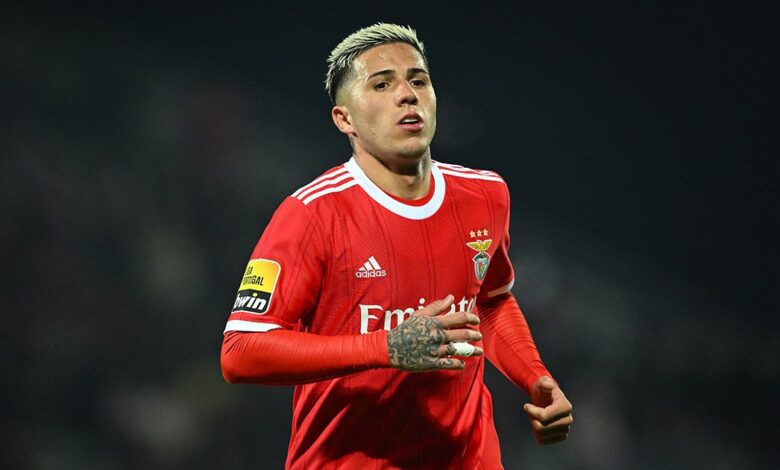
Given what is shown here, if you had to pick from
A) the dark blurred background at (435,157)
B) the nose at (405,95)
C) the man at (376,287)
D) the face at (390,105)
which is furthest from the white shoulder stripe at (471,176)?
the dark blurred background at (435,157)

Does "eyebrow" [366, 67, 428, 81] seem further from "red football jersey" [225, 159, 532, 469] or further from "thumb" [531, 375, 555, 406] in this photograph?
"thumb" [531, 375, 555, 406]

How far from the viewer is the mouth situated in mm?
1860

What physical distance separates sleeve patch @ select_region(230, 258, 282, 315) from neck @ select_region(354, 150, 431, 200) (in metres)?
0.33

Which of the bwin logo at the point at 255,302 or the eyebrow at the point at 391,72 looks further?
the eyebrow at the point at 391,72

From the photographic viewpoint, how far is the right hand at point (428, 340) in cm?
153

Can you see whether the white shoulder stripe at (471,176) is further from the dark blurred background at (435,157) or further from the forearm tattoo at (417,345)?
the dark blurred background at (435,157)

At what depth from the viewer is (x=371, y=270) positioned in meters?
1.79

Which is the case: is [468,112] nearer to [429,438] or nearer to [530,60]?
[530,60]

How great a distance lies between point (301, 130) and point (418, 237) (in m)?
1.71

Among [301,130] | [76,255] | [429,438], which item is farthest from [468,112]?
[429,438]

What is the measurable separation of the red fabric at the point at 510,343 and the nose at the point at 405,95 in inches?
23.7

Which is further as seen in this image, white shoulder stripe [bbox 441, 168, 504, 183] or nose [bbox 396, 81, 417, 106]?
white shoulder stripe [bbox 441, 168, 504, 183]

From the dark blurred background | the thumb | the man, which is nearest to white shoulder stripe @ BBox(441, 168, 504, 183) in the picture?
the man

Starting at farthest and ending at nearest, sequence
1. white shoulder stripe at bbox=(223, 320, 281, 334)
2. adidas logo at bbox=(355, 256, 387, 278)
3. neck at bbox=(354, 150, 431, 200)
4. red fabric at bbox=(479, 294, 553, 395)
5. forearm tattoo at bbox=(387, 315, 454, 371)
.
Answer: red fabric at bbox=(479, 294, 553, 395) → neck at bbox=(354, 150, 431, 200) → adidas logo at bbox=(355, 256, 387, 278) → white shoulder stripe at bbox=(223, 320, 281, 334) → forearm tattoo at bbox=(387, 315, 454, 371)
